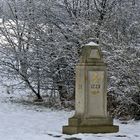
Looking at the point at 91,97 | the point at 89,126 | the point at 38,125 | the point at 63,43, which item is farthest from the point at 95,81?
the point at 63,43

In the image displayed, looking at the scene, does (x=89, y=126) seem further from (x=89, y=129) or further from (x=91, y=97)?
(x=91, y=97)

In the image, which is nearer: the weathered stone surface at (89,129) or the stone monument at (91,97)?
the weathered stone surface at (89,129)

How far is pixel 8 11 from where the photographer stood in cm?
2172

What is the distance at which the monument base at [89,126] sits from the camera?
12.1m

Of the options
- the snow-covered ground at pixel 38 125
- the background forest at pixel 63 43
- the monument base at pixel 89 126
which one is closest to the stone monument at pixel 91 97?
the monument base at pixel 89 126

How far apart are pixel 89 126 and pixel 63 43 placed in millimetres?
7155

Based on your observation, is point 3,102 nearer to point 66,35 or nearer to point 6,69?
point 6,69

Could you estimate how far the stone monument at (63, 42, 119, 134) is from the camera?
481 inches

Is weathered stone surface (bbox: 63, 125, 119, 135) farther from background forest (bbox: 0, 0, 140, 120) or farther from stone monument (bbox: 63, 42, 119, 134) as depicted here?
background forest (bbox: 0, 0, 140, 120)

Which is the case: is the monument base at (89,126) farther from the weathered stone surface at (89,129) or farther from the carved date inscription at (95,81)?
the carved date inscription at (95,81)

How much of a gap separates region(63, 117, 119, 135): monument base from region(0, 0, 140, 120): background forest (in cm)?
330

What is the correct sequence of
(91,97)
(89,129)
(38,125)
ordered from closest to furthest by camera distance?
1. (89,129)
2. (91,97)
3. (38,125)

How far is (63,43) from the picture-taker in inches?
746

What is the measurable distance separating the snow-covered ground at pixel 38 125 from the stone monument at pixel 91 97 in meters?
0.36
